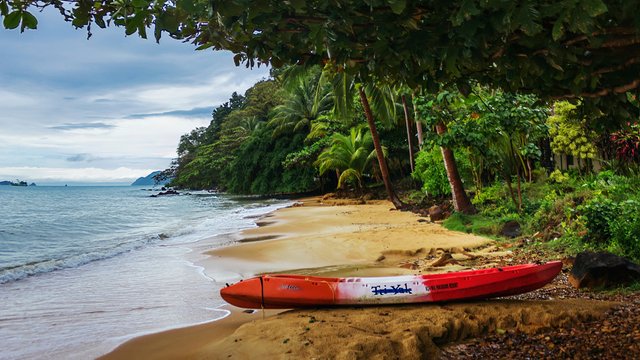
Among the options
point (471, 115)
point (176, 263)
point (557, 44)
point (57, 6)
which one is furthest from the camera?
point (471, 115)

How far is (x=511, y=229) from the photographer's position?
31.9ft

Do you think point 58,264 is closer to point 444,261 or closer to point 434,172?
point 444,261

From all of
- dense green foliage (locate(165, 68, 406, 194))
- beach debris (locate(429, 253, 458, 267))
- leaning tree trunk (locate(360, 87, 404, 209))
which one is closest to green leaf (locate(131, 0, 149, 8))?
beach debris (locate(429, 253, 458, 267))

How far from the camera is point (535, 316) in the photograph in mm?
4582

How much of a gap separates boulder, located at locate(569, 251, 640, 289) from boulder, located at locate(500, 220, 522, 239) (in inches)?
157

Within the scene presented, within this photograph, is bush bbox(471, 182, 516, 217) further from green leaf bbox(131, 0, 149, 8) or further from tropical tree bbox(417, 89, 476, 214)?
green leaf bbox(131, 0, 149, 8)

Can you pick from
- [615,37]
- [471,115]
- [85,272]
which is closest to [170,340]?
[615,37]

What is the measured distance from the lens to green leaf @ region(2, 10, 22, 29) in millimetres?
2365

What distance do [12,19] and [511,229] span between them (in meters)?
9.22

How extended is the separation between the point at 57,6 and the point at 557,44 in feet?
9.17

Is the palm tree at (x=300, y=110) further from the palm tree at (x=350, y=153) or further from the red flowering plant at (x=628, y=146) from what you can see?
the red flowering plant at (x=628, y=146)

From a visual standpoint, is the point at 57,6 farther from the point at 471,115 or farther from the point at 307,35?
the point at 471,115

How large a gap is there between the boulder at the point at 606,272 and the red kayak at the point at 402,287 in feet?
1.84

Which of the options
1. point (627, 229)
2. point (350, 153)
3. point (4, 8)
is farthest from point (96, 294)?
point (350, 153)
